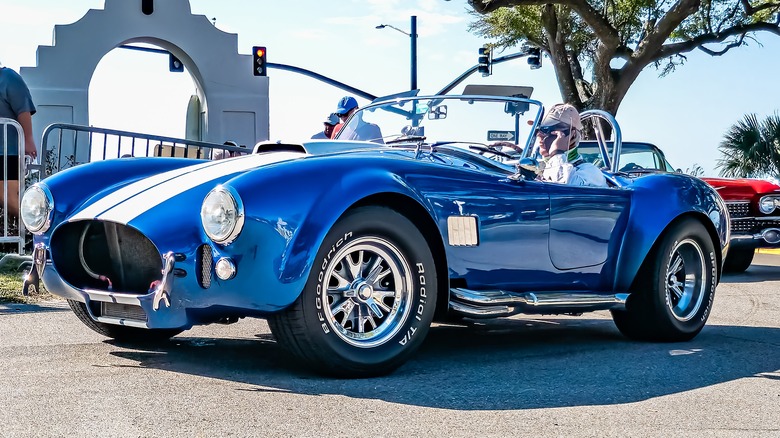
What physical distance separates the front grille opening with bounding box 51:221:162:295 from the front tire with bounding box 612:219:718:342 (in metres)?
2.77

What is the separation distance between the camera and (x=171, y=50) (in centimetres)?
2247

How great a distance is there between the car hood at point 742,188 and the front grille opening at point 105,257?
817 cm

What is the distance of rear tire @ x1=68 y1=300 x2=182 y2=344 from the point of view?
540 cm

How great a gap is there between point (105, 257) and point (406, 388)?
4.90ft

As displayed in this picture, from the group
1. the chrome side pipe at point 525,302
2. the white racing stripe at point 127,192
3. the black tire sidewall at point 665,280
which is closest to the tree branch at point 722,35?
the black tire sidewall at point 665,280

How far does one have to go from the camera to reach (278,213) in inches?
171

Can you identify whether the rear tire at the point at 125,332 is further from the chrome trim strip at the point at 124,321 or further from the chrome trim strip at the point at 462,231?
the chrome trim strip at the point at 462,231

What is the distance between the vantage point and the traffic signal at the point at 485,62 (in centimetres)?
2981

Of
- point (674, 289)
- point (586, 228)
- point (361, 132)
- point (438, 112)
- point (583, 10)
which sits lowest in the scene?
point (674, 289)

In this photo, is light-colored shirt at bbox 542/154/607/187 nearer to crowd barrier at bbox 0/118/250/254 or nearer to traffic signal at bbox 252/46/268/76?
crowd barrier at bbox 0/118/250/254

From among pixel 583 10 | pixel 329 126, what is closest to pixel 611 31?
pixel 583 10

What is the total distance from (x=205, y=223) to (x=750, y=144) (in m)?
23.3

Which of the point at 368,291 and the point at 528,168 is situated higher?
the point at 528,168

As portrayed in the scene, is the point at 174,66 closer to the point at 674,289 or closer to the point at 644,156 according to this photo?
the point at 644,156
